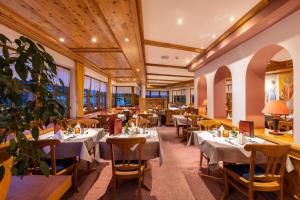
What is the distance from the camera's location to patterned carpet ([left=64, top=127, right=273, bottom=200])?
2.53 meters

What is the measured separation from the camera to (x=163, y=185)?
9.32ft

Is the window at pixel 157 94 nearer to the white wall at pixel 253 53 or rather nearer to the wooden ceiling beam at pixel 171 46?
the white wall at pixel 253 53

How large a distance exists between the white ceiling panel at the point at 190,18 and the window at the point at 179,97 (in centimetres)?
1026

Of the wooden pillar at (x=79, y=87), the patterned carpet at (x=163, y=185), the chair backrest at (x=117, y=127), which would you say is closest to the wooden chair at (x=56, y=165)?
the patterned carpet at (x=163, y=185)

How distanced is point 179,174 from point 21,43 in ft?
10.3

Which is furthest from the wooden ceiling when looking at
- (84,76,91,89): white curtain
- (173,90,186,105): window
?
(173,90,186,105): window

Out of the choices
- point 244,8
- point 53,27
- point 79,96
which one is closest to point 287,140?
point 244,8

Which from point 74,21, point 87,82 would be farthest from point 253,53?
point 87,82

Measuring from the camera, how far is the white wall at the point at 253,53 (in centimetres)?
234

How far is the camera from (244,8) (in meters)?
2.73

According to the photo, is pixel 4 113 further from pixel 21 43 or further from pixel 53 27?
pixel 53 27

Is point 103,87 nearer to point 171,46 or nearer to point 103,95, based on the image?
point 103,95

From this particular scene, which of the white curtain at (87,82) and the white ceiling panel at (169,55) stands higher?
the white ceiling panel at (169,55)

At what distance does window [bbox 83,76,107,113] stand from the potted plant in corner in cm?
623
